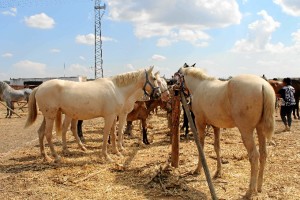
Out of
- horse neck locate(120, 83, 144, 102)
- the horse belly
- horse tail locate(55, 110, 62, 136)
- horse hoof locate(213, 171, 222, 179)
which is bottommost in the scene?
horse hoof locate(213, 171, 222, 179)

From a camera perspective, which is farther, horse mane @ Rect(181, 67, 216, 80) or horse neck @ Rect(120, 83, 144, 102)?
horse neck @ Rect(120, 83, 144, 102)

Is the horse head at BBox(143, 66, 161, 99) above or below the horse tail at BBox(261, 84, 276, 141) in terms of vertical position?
above

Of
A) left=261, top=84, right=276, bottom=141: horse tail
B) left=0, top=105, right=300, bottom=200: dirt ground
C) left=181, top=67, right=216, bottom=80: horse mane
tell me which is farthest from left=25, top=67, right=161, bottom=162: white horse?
left=261, top=84, right=276, bottom=141: horse tail

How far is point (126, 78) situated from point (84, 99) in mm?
1230

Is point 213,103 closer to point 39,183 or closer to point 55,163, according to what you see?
point 39,183

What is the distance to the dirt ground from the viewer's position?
207 inches

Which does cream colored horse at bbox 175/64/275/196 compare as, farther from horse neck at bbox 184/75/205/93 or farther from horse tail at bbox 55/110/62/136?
horse tail at bbox 55/110/62/136

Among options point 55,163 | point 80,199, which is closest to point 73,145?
point 55,163

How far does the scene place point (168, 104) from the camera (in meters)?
10.4

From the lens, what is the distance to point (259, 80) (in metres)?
4.76

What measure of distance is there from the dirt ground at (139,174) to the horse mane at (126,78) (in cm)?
190

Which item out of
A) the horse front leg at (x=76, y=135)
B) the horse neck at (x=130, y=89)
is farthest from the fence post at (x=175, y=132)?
the horse front leg at (x=76, y=135)

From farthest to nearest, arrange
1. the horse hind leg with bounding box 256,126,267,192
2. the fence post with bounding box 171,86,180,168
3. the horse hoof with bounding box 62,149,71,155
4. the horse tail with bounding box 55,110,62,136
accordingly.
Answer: the horse hoof with bounding box 62,149,71,155
the horse tail with bounding box 55,110,62,136
the fence post with bounding box 171,86,180,168
the horse hind leg with bounding box 256,126,267,192

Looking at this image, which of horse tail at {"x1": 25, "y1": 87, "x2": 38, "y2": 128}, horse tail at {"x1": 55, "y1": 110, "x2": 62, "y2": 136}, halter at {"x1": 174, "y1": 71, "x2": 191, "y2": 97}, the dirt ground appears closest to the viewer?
the dirt ground
